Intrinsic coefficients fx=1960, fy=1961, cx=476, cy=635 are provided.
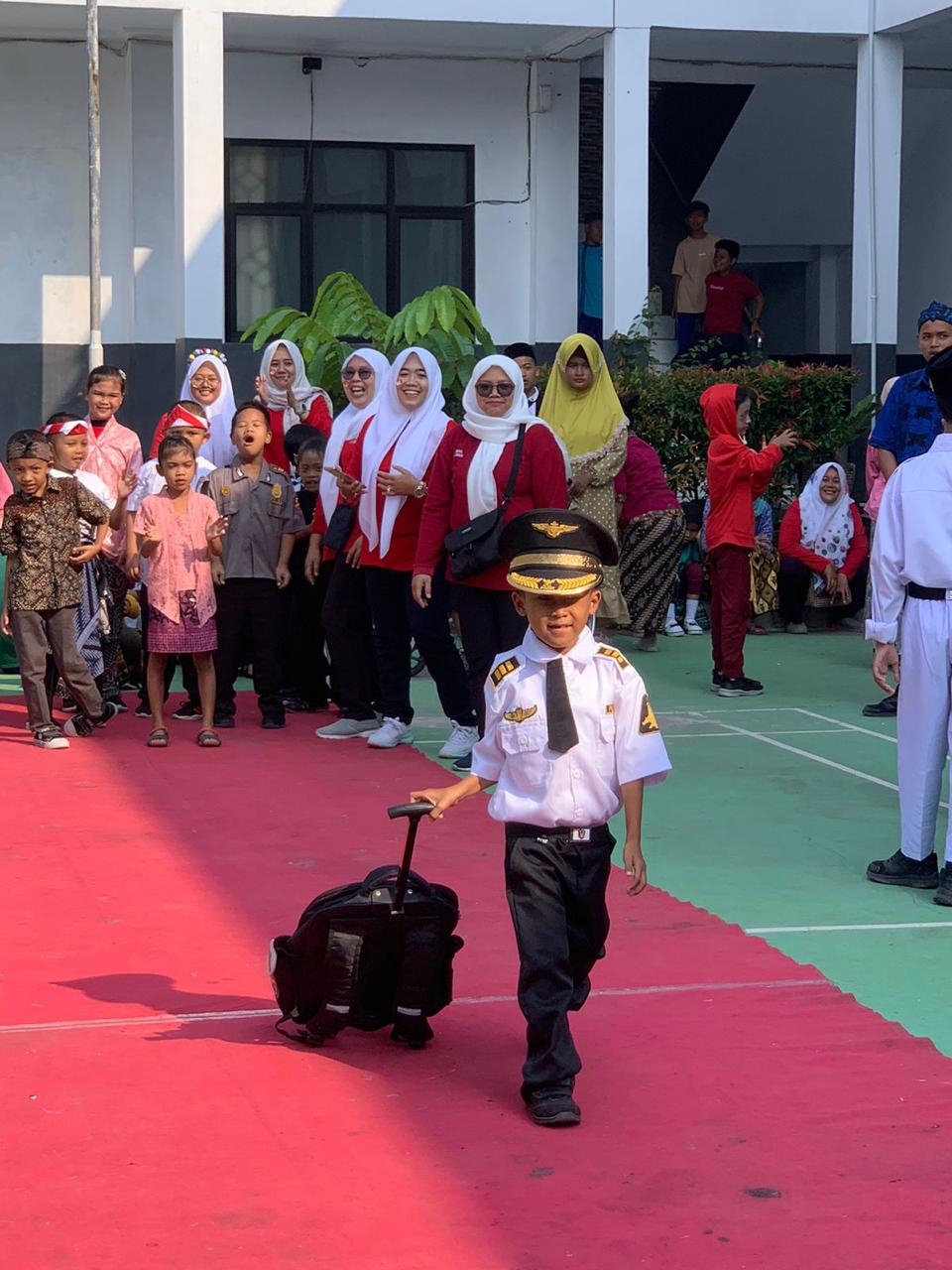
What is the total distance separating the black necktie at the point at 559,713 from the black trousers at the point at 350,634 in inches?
198

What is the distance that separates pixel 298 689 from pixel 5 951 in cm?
488

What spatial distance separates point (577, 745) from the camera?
4703 millimetres

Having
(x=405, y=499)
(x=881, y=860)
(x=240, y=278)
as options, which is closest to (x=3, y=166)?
(x=240, y=278)

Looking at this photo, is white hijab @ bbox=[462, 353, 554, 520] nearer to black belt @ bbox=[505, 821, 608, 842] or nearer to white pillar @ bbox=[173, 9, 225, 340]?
black belt @ bbox=[505, 821, 608, 842]

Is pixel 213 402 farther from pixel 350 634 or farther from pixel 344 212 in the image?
pixel 344 212

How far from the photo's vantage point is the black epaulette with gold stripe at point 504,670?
4.83 meters

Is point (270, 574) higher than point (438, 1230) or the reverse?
higher

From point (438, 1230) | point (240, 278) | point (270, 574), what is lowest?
point (438, 1230)

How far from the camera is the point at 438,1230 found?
3959 millimetres

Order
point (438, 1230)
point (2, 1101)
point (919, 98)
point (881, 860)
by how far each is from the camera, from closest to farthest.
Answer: point (438, 1230) → point (2, 1101) → point (881, 860) → point (919, 98)

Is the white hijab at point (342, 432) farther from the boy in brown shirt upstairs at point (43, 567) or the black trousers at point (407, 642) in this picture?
the boy in brown shirt upstairs at point (43, 567)

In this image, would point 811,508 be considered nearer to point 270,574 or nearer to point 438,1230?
point 270,574

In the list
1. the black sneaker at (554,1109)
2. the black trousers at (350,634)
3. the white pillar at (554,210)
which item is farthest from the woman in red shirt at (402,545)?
the white pillar at (554,210)

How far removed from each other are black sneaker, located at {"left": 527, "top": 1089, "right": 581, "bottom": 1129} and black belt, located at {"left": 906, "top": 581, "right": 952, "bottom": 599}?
2.86m
